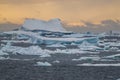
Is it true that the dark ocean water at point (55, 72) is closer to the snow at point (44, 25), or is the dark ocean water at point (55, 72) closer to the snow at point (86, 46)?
the snow at point (86, 46)

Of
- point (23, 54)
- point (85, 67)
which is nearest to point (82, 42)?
point (23, 54)

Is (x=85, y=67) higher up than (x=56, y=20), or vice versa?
(x=56, y=20)

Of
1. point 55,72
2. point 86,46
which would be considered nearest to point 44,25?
point 86,46

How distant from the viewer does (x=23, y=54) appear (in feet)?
100

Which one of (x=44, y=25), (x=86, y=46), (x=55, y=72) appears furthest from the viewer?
(x=44, y=25)

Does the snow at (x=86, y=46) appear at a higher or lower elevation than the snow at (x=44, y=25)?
lower

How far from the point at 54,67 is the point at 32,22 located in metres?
36.4

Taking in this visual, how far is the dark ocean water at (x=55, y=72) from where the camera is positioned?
739 inches

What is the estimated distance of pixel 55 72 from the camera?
20328 mm

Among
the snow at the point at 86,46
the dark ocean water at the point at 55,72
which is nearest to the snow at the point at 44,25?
the snow at the point at 86,46

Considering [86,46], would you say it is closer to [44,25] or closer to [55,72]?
[55,72]

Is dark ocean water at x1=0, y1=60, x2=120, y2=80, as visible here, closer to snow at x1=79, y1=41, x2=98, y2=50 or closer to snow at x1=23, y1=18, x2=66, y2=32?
snow at x1=79, y1=41, x2=98, y2=50

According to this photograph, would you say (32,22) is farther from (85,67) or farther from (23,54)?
(85,67)

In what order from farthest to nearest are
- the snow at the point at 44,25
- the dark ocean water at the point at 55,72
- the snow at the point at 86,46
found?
1. the snow at the point at 44,25
2. the snow at the point at 86,46
3. the dark ocean water at the point at 55,72
